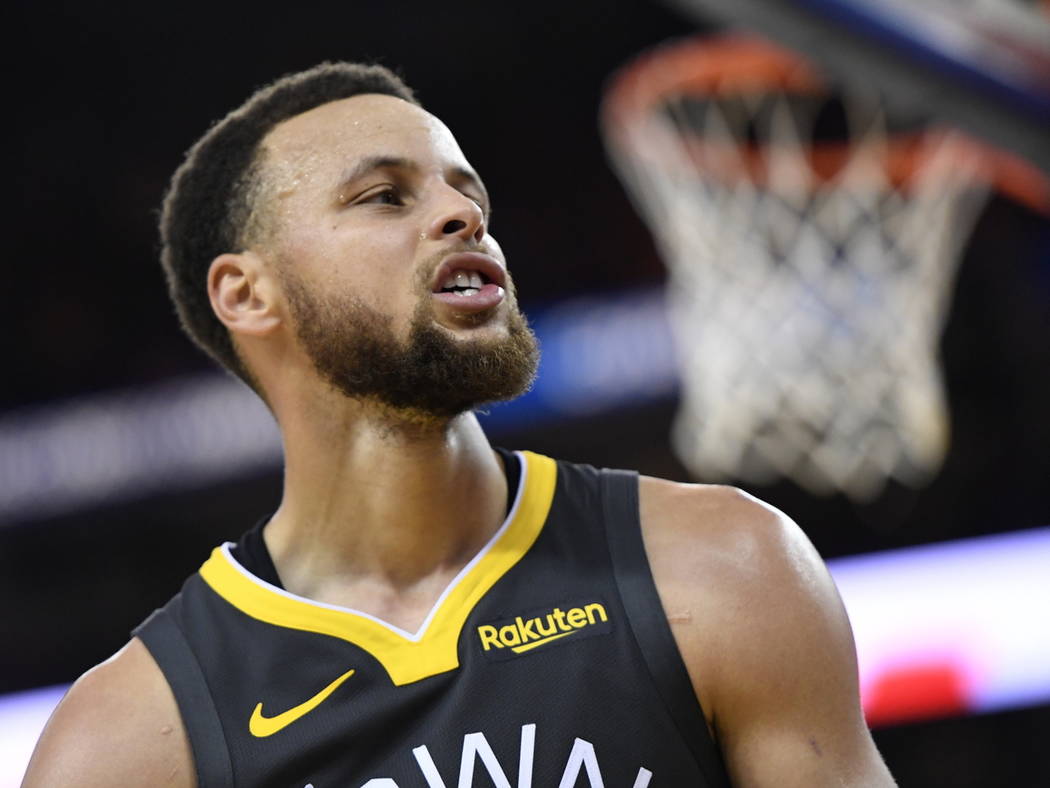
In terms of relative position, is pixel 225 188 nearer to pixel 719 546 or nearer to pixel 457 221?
pixel 457 221

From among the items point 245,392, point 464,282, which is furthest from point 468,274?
point 245,392

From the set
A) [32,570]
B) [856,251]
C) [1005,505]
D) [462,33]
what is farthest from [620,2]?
[32,570]

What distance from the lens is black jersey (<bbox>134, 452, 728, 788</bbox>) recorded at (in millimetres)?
1866

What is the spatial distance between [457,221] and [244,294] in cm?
40

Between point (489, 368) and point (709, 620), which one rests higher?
point (489, 368)

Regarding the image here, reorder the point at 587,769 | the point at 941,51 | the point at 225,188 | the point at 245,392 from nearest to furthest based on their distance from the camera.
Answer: the point at 587,769
the point at 225,188
the point at 941,51
the point at 245,392

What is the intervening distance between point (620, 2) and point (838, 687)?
23.9 feet

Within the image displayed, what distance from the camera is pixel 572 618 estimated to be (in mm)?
1968

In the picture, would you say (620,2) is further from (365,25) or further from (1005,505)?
(1005,505)

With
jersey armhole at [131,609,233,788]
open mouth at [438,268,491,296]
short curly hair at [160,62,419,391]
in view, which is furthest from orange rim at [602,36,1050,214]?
jersey armhole at [131,609,233,788]

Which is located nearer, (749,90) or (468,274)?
(468,274)

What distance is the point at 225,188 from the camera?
2332 mm

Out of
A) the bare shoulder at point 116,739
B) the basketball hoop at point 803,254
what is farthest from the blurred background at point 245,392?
the bare shoulder at point 116,739

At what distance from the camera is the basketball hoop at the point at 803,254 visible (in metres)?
6.67
